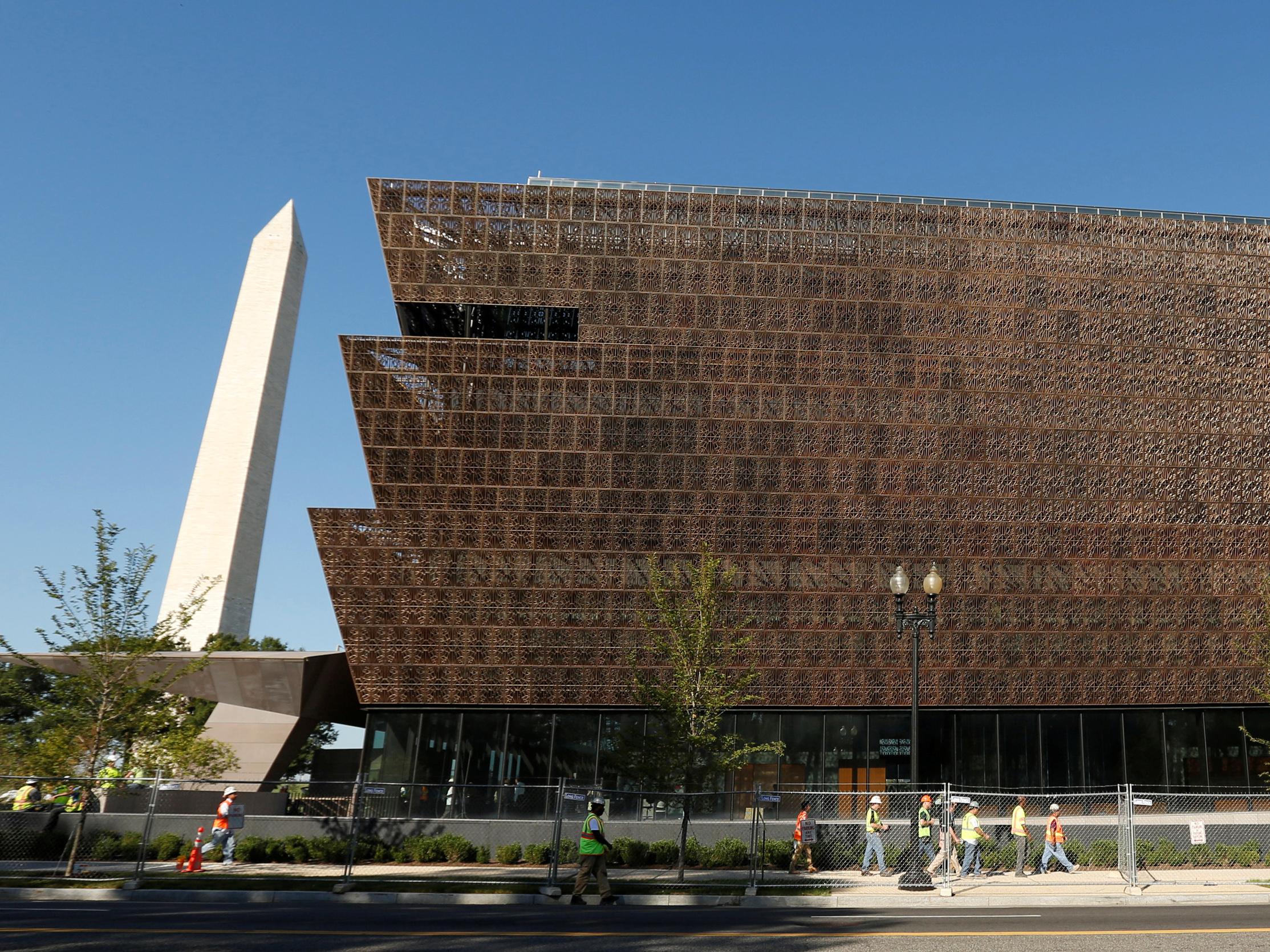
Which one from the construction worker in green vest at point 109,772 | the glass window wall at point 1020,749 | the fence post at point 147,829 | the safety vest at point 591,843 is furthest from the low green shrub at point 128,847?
the glass window wall at point 1020,749

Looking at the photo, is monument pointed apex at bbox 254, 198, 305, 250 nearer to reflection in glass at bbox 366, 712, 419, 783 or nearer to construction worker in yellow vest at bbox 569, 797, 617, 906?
reflection in glass at bbox 366, 712, 419, 783

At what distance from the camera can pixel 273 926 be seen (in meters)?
16.1

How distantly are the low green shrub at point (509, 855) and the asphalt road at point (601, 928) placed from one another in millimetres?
9979

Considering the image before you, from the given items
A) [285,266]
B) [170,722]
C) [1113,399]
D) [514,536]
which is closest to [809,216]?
[1113,399]

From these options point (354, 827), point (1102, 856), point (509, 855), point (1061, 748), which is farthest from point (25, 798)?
point (1061, 748)

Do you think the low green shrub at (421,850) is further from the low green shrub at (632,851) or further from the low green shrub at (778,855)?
the low green shrub at (778,855)

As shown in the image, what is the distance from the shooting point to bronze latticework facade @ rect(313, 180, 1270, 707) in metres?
37.8

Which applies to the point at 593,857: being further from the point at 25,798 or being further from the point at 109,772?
the point at 25,798

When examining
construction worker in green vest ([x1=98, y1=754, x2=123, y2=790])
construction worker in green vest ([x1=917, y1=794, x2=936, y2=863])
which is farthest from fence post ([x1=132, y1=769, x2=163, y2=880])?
construction worker in green vest ([x1=917, y1=794, x2=936, y2=863])

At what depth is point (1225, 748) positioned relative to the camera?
41.3 meters

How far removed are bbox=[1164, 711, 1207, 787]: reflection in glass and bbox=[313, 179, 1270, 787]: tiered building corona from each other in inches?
7.0

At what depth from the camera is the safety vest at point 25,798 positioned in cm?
2698

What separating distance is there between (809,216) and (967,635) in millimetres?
17288

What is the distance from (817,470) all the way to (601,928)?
2455cm
